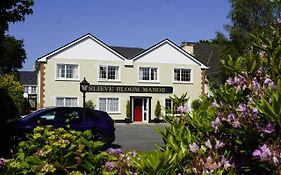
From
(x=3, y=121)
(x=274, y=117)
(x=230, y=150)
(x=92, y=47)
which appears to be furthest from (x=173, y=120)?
(x=92, y=47)

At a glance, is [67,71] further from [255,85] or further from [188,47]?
[255,85]

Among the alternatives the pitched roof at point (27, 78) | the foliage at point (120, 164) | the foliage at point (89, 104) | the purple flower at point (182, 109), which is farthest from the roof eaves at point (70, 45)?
the pitched roof at point (27, 78)

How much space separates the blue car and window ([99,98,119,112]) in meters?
23.1

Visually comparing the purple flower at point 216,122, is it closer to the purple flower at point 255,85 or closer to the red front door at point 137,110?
the purple flower at point 255,85

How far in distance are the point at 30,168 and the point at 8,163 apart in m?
0.23

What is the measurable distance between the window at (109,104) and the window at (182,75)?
6.50m

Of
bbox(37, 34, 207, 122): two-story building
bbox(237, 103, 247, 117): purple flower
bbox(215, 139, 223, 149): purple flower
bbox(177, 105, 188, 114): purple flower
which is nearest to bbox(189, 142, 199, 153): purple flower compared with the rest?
bbox(215, 139, 223, 149): purple flower

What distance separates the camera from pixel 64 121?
15391 millimetres

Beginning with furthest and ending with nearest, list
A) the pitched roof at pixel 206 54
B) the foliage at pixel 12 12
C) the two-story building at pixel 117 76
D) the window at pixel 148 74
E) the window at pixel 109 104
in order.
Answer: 1. the pitched roof at pixel 206 54
2. the window at pixel 148 74
3. the window at pixel 109 104
4. the two-story building at pixel 117 76
5. the foliage at pixel 12 12

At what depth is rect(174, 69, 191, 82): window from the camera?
139ft

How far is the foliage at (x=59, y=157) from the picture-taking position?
14.3 feet

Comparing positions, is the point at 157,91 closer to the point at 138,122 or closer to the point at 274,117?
the point at 138,122

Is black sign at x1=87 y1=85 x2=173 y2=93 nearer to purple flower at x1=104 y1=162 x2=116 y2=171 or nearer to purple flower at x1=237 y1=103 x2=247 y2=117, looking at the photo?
purple flower at x1=104 y1=162 x2=116 y2=171

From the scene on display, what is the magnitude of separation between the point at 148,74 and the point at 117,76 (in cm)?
310
